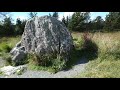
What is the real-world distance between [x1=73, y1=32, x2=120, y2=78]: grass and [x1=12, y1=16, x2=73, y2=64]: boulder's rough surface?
3.28 feet

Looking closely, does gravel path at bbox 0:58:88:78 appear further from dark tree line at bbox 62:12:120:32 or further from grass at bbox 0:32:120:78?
dark tree line at bbox 62:12:120:32

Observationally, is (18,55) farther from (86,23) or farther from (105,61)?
(86,23)

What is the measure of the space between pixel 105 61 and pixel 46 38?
2.08 meters

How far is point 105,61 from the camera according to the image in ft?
25.9

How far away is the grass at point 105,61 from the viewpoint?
712cm

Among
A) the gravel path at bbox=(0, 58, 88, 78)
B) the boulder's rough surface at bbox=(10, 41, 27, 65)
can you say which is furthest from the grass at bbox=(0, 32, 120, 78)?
the boulder's rough surface at bbox=(10, 41, 27, 65)

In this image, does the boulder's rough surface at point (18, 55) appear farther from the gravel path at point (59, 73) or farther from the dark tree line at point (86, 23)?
the dark tree line at point (86, 23)

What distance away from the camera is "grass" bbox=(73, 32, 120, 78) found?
712 cm

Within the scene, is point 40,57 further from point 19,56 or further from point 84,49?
point 84,49
